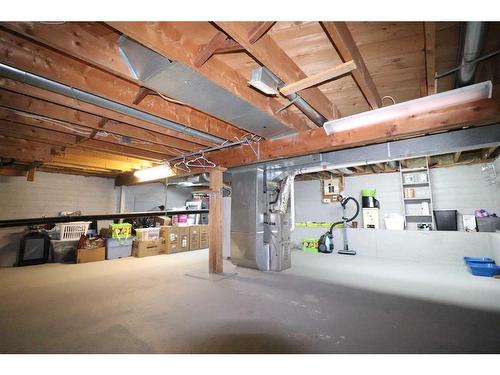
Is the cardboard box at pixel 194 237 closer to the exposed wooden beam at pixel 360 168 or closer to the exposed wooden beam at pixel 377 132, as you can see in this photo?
the exposed wooden beam at pixel 377 132

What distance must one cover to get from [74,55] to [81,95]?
647 mm

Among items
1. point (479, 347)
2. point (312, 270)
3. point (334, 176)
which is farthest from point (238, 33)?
point (334, 176)

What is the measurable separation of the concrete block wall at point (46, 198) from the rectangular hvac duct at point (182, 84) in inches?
193

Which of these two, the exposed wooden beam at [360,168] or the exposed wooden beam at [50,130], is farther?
the exposed wooden beam at [360,168]

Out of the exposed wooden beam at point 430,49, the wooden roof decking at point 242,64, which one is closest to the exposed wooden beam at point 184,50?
the wooden roof decking at point 242,64

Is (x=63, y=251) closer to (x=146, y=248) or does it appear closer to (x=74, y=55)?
(x=146, y=248)

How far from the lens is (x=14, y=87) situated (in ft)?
6.04

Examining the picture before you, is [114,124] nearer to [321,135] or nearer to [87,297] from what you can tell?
[87,297]

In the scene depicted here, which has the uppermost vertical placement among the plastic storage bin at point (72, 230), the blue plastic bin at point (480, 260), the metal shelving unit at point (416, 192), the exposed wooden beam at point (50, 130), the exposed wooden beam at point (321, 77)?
the exposed wooden beam at point (50, 130)

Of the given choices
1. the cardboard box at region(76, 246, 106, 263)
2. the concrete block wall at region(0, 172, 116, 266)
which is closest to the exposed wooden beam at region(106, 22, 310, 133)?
the cardboard box at region(76, 246, 106, 263)

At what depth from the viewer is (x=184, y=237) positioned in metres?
5.90

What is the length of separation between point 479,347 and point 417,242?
142 inches

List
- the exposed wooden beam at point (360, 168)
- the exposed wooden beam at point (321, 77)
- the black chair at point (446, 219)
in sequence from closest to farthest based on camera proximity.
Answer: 1. the exposed wooden beam at point (321, 77)
2. the black chair at point (446, 219)
3. the exposed wooden beam at point (360, 168)

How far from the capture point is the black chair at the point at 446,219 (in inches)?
186
